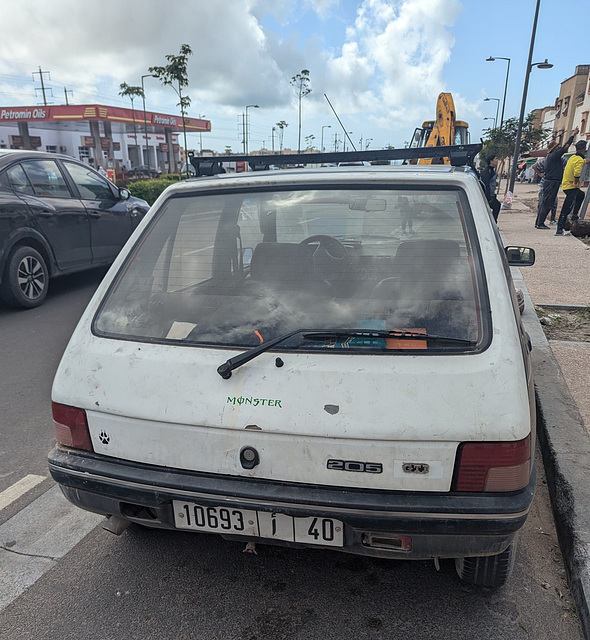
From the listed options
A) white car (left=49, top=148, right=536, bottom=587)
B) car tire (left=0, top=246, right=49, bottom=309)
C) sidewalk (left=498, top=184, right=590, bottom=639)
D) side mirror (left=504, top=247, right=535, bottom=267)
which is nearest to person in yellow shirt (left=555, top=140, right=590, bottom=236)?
sidewalk (left=498, top=184, right=590, bottom=639)

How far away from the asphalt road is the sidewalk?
5.0 inches

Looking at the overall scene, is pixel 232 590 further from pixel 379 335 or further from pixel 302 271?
pixel 302 271

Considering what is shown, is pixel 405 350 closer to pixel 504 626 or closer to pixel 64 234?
pixel 504 626

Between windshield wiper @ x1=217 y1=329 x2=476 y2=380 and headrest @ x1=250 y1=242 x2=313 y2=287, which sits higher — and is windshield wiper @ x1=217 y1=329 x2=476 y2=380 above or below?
below

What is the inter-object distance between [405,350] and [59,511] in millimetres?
2093

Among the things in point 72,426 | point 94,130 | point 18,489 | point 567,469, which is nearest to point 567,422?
point 567,469

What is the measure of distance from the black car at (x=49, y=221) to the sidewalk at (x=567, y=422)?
566 centimetres

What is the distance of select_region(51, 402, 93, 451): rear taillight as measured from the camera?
83.9 inches

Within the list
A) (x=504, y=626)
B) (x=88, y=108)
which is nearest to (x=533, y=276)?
(x=504, y=626)

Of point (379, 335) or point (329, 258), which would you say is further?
point (329, 258)

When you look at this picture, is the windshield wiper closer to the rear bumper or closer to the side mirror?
the rear bumper

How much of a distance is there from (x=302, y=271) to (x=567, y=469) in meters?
1.87

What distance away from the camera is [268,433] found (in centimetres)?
189

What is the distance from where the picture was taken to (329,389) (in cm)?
188
